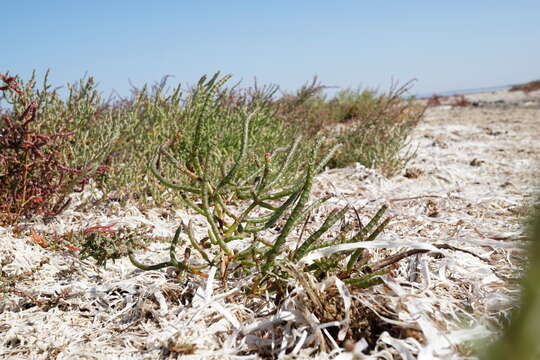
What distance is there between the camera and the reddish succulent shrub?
243 centimetres

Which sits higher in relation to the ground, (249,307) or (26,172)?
(26,172)

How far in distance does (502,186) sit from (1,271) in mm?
3709

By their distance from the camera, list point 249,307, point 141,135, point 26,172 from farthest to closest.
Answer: point 141,135 < point 26,172 < point 249,307

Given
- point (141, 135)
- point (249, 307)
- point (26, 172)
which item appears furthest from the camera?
point (141, 135)

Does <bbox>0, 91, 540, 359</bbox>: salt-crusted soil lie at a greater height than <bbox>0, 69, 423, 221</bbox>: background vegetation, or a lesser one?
lesser

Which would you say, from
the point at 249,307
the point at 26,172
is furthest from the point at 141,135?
the point at 249,307

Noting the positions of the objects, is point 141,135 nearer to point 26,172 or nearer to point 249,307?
point 26,172

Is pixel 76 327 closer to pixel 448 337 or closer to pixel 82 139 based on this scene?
pixel 448 337

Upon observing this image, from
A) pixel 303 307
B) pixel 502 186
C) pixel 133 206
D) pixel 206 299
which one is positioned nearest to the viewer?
pixel 303 307

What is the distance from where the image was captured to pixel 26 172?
2445 millimetres

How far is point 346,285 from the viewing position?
131 cm

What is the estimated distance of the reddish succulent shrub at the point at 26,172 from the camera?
243cm

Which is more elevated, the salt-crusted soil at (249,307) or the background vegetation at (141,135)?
the background vegetation at (141,135)

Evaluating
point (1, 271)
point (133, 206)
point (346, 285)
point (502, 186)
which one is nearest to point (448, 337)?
point (346, 285)
